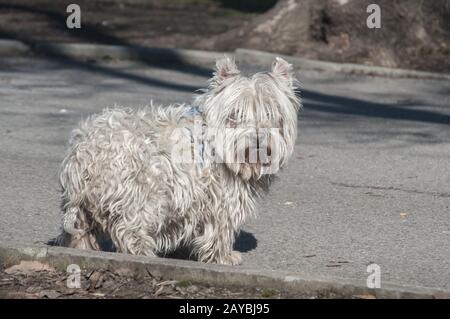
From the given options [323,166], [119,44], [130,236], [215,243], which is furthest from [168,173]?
[119,44]

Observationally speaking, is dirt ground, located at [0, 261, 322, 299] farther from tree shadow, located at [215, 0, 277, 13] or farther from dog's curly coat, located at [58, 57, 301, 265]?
tree shadow, located at [215, 0, 277, 13]

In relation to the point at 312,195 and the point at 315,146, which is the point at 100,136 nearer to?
the point at 312,195

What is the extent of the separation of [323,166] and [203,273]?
383 cm

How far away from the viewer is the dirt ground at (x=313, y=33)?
14344 mm

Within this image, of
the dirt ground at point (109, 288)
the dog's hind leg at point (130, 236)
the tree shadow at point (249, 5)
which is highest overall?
the tree shadow at point (249, 5)

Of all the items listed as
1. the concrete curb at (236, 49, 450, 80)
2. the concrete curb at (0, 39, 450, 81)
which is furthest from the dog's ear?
the concrete curb at (0, 39, 450, 81)

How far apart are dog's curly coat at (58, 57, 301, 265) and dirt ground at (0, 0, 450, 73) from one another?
8298 mm

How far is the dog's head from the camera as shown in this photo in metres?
6.06

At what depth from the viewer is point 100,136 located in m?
6.07

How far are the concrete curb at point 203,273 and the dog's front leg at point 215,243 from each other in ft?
1.63

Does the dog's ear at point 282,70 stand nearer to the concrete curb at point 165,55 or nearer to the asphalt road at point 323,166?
the asphalt road at point 323,166

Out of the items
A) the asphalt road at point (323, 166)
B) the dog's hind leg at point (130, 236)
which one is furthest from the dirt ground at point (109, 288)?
the asphalt road at point (323, 166)

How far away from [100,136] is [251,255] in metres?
1.43

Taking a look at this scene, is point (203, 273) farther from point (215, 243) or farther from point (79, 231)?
point (79, 231)
